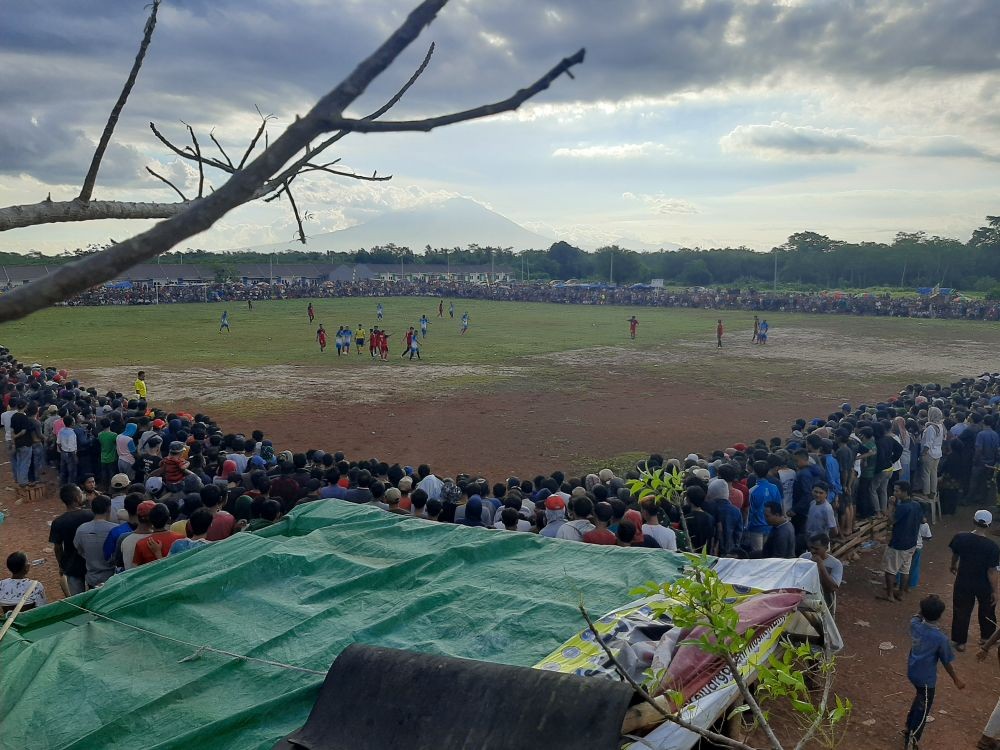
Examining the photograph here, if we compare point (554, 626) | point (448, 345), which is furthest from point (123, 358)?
point (554, 626)

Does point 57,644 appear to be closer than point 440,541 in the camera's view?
Yes

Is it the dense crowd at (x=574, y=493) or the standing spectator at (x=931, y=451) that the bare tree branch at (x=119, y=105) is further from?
the standing spectator at (x=931, y=451)

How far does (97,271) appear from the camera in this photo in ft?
5.59

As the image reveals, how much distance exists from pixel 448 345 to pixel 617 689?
28.0 m

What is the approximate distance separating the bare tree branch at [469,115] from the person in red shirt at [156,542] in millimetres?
5784

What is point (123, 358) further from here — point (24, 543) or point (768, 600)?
point (768, 600)

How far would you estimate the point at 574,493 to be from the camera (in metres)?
7.54

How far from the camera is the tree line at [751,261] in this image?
228ft

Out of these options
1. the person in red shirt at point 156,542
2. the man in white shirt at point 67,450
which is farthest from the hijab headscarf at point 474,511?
the man in white shirt at point 67,450

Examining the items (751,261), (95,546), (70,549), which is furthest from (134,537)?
(751,261)

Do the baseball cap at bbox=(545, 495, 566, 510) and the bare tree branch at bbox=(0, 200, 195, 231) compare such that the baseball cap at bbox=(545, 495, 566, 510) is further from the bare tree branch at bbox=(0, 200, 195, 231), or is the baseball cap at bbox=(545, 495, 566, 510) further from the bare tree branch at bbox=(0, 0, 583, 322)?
the bare tree branch at bbox=(0, 0, 583, 322)

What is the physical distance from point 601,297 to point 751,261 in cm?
3282

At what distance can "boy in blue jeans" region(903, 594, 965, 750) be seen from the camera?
5613mm

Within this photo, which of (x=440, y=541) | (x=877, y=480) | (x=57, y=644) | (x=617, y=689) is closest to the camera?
(x=617, y=689)
